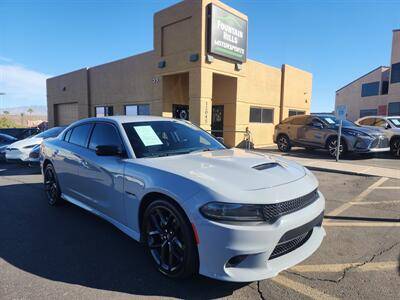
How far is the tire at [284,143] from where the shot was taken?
541 inches

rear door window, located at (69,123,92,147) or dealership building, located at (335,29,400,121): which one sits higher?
dealership building, located at (335,29,400,121)

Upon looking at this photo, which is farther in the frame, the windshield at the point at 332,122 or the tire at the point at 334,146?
the windshield at the point at 332,122

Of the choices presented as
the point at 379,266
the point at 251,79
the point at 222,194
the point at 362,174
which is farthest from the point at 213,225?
the point at 251,79

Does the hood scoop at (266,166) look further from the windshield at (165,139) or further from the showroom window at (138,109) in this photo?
the showroom window at (138,109)

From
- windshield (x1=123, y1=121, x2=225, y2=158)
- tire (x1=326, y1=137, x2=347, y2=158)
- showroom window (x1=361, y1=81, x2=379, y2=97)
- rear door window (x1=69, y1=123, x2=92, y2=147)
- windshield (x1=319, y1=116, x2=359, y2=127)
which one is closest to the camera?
windshield (x1=123, y1=121, x2=225, y2=158)

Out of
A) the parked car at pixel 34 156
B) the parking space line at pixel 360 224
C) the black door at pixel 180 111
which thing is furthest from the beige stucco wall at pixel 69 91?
the parking space line at pixel 360 224

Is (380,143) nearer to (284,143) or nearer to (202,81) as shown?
(284,143)

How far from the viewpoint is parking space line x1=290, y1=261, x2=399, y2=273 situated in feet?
10.6

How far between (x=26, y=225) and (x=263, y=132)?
14.3 metres

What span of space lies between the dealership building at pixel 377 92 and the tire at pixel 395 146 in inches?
813

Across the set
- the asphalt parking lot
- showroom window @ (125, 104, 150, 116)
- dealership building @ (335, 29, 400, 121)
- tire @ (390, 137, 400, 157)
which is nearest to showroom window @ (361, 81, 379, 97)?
dealership building @ (335, 29, 400, 121)

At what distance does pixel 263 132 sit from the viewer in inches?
683

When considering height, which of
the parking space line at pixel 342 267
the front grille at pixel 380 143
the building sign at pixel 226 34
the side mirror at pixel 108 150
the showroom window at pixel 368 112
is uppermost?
the building sign at pixel 226 34

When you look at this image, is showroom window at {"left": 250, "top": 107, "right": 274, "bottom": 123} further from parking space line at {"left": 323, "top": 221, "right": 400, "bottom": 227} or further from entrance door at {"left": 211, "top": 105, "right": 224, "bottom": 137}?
parking space line at {"left": 323, "top": 221, "right": 400, "bottom": 227}
